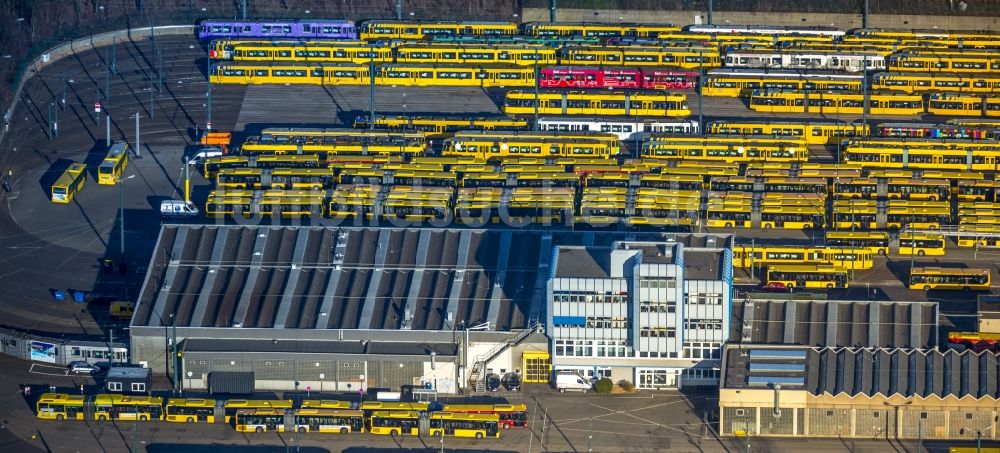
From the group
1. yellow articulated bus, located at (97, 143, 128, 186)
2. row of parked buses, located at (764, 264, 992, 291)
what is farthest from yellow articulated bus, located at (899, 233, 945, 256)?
yellow articulated bus, located at (97, 143, 128, 186)

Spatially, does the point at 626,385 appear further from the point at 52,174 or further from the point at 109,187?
the point at 52,174

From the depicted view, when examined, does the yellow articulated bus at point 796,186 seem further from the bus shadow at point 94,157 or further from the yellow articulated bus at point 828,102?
the bus shadow at point 94,157

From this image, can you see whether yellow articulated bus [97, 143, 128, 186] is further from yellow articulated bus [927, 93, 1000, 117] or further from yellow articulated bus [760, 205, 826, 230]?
yellow articulated bus [927, 93, 1000, 117]

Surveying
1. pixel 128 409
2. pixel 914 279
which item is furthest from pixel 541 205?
pixel 128 409

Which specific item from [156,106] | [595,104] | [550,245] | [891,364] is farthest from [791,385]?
[156,106]

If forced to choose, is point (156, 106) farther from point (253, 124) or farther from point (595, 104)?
point (595, 104)

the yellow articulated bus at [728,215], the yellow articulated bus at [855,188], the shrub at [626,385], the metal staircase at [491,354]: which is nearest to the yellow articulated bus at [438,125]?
the yellow articulated bus at [728,215]

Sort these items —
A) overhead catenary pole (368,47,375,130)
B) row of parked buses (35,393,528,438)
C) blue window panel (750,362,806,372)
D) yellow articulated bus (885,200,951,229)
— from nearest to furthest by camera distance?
1. row of parked buses (35,393,528,438)
2. blue window panel (750,362,806,372)
3. yellow articulated bus (885,200,951,229)
4. overhead catenary pole (368,47,375,130)
